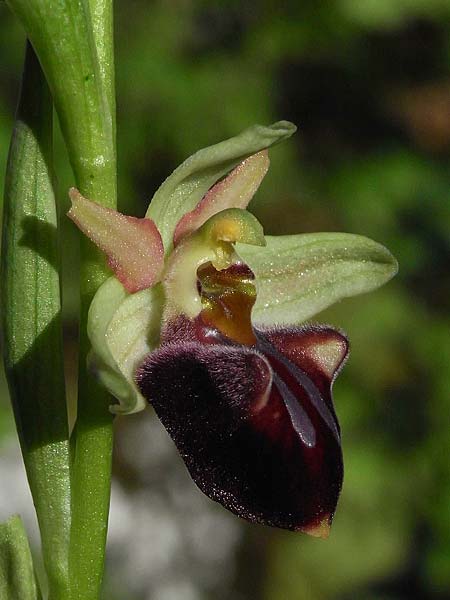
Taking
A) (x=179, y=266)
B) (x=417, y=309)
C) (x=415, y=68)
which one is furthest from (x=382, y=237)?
(x=179, y=266)

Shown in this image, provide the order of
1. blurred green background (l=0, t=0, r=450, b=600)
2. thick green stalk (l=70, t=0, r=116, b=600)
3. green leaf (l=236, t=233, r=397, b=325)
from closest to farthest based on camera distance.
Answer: thick green stalk (l=70, t=0, r=116, b=600), green leaf (l=236, t=233, r=397, b=325), blurred green background (l=0, t=0, r=450, b=600)

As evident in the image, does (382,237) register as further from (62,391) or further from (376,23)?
(62,391)

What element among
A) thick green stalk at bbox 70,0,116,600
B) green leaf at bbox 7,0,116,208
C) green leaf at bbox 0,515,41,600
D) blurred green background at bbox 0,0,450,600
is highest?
green leaf at bbox 7,0,116,208

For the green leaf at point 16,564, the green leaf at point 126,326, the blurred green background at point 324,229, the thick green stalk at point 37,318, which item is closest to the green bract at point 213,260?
the green leaf at point 126,326

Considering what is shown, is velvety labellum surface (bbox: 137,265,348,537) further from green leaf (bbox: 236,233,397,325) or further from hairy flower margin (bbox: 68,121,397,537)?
green leaf (bbox: 236,233,397,325)

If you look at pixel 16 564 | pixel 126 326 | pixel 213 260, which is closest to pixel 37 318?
pixel 126 326

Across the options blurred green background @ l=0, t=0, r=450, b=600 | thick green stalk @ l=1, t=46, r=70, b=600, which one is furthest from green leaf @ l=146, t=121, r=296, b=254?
blurred green background @ l=0, t=0, r=450, b=600
